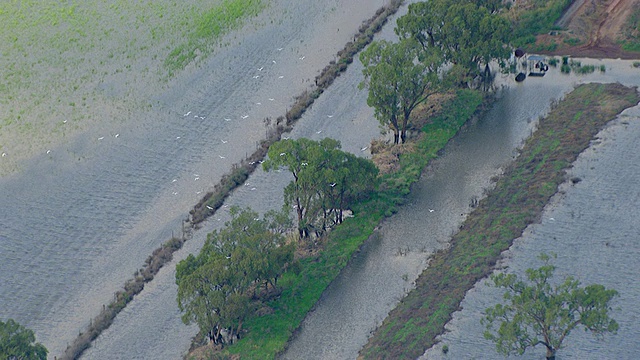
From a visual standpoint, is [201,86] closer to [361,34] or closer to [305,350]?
[361,34]

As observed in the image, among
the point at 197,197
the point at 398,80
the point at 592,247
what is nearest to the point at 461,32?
the point at 398,80

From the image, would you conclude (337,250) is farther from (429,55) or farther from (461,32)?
(461,32)

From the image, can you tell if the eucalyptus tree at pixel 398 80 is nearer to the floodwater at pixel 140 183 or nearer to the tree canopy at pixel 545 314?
the floodwater at pixel 140 183

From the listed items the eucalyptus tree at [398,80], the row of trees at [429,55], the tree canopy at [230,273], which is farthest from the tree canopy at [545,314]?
the row of trees at [429,55]

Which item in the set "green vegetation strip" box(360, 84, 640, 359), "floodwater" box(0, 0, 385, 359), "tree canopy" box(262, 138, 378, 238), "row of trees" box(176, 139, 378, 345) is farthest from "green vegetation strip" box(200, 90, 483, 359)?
"green vegetation strip" box(360, 84, 640, 359)

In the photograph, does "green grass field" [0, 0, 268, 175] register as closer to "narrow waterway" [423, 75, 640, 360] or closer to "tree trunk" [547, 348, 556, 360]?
"narrow waterway" [423, 75, 640, 360]

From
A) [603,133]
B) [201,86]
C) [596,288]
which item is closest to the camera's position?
[596,288]

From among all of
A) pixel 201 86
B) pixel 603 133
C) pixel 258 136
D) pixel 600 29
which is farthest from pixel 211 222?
pixel 600 29
